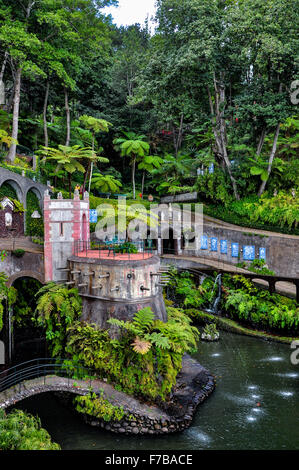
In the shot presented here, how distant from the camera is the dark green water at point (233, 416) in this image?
10.6 meters

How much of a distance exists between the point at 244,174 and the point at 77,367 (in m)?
20.0

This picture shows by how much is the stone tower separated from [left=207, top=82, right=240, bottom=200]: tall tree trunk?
617 inches

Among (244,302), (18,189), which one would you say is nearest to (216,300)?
(244,302)

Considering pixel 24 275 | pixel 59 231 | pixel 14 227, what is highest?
pixel 14 227

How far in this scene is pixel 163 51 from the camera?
2653 cm

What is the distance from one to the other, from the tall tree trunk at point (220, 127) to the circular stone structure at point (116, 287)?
16089 millimetres

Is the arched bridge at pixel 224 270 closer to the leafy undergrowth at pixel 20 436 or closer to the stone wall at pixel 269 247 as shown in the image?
the stone wall at pixel 269 247

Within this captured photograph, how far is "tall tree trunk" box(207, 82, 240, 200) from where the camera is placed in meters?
26.6

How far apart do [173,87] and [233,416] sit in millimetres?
23389


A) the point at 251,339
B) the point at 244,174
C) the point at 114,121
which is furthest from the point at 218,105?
the point at 251,339

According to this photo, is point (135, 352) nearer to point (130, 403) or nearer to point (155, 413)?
point (130, 403)

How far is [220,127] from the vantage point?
27453 millimetres

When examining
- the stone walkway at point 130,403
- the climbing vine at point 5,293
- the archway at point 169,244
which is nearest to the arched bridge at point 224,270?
the archway at point 169,244

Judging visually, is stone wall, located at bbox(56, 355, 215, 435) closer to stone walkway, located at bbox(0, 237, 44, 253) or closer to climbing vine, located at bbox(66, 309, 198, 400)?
climbing vine, located at bbox(66, 309, 198, 400)
